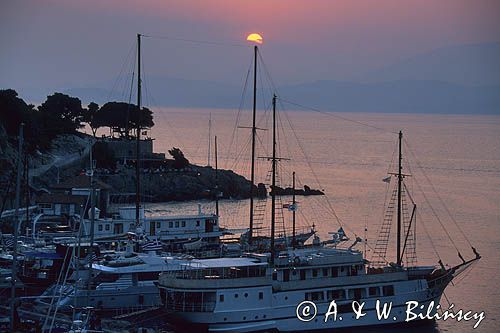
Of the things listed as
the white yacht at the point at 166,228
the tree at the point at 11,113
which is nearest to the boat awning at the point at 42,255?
the white yacht at the point at 166,228

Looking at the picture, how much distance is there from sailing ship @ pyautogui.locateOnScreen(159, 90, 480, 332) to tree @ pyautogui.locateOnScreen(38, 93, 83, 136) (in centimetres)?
5396

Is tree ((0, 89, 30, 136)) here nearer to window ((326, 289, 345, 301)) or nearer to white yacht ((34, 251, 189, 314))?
white yacht ((34, 251, 189, 314))

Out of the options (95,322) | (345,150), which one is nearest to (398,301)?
(95,322)

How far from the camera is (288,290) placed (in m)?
36.5

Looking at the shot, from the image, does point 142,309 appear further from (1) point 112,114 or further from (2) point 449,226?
(1) point 112,114

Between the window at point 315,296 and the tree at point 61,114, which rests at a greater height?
the tree at point 61,114

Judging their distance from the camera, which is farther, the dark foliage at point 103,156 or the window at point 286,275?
the dark foliage at point 103,156

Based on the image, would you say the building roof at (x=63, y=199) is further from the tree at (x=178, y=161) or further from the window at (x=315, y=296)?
the tree at (x=178, y=161)

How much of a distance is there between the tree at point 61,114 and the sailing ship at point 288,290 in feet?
177

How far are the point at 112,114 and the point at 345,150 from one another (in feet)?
287

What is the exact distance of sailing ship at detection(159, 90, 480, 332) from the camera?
35344mm

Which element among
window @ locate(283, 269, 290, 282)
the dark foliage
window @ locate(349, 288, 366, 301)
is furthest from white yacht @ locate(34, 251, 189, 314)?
→ the dark foliage

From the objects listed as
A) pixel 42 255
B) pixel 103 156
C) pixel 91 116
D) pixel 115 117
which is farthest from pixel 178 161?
pixel 42 255

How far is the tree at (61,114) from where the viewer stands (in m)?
89.1
